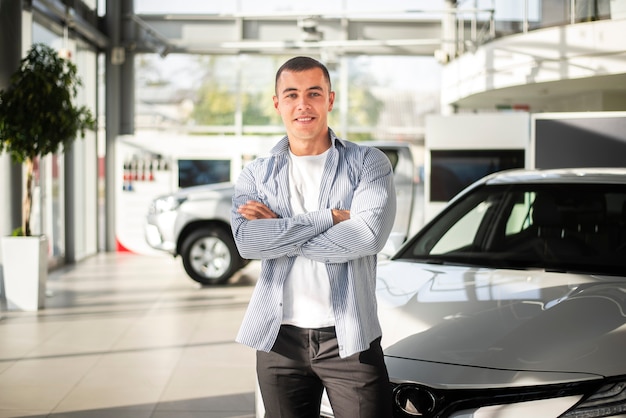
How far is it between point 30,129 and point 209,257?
2.82 m

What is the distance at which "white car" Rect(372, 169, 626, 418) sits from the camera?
2510 mm

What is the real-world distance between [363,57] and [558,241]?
11.3 meters

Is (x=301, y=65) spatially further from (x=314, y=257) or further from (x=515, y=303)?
(x=515, y=303)

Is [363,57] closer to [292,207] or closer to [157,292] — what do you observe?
[157,292]

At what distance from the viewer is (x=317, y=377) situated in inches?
93.0

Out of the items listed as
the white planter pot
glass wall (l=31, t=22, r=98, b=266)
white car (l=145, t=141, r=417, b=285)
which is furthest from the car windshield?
glass wall (l=31, t=22, r=98, b=266)

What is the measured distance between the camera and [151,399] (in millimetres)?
5082

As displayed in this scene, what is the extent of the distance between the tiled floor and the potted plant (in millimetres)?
344

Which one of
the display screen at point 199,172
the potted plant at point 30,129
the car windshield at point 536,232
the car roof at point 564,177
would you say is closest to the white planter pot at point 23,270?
the potted plant at point 30,129

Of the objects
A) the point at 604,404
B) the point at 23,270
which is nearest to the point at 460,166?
the point at 23,270

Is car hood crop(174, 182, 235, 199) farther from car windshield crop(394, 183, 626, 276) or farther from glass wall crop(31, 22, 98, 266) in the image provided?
car windshield crop(394, 183, 626, 276)

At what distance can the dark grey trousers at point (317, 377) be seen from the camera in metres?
2.27

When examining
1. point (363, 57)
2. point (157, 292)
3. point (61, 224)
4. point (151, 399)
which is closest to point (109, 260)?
point (61, 224)

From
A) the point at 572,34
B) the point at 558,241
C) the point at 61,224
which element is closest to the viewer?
the point at 558,241
